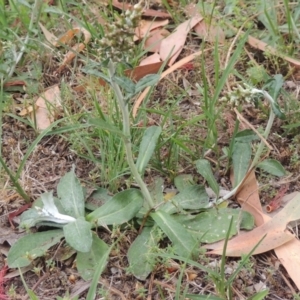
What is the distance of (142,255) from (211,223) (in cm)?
26

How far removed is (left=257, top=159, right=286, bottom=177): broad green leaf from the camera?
1.91 meters

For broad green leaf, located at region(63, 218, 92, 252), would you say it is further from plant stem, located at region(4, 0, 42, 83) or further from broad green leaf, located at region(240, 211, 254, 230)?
plant stem, located at region(4, 0, 42, 83)

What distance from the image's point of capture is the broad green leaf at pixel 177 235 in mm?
1746

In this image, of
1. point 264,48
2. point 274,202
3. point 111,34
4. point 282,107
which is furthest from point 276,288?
point 264,48

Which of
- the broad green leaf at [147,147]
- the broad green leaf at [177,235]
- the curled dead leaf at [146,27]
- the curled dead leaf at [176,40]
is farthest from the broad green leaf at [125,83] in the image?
the curled dead leaf at [146,27]

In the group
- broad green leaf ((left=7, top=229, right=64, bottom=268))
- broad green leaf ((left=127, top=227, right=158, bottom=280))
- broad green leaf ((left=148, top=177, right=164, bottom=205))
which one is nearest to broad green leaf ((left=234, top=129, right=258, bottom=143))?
broad green leaf ((left=148, top=177, right=164, bottom=205))

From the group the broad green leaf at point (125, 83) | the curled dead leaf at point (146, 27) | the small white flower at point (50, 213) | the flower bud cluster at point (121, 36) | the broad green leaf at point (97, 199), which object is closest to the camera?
the flower bud cluster at point (121, 36)

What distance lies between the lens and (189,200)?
191cm

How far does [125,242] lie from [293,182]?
64cm

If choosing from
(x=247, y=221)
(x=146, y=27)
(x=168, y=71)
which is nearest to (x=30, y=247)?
(x=247, y=221)

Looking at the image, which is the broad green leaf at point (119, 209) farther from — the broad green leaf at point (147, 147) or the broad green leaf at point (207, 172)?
the broad green leaf at point (207, 172)

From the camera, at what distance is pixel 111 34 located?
4.67ft

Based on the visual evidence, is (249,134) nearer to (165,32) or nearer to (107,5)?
(165,32)

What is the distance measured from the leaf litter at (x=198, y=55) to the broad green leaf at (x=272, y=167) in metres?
0.07
